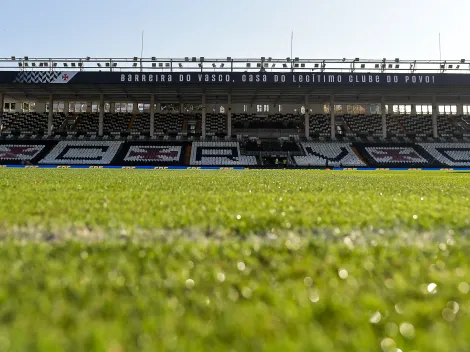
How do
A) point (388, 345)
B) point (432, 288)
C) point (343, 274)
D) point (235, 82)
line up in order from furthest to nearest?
1. point (235, 82)
2. point (343, 274)
3. point (432, 288)
4. point (388, 345)

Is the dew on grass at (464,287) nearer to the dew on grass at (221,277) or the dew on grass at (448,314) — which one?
the dew on grass at (448,314)

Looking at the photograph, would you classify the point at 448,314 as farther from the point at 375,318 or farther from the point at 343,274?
the point at 343,274

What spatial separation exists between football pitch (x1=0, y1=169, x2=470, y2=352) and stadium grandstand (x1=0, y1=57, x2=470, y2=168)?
84.6ft

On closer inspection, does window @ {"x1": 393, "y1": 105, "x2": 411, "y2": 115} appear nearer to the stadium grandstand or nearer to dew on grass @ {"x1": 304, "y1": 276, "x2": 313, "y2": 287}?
the stadium grandstand

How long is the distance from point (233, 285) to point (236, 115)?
38.0 metres

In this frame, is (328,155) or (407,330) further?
(328,155)

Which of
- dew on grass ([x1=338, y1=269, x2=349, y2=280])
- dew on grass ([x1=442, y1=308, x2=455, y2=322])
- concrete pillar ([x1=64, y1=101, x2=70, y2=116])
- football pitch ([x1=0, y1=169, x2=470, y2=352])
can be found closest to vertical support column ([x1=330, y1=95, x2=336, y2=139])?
concrete pillar ([x1=64, y1=101, x2=70, y2=116])

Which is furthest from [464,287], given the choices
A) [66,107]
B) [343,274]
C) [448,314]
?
[66,107]

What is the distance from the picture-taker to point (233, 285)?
3.89 feet

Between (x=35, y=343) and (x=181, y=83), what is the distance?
31.4m

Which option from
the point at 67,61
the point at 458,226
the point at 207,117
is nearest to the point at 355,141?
the point at 207,117

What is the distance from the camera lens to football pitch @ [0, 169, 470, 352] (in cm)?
82

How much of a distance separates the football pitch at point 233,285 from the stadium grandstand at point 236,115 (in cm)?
2578

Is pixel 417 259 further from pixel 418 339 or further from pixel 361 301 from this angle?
pixel 418 339
